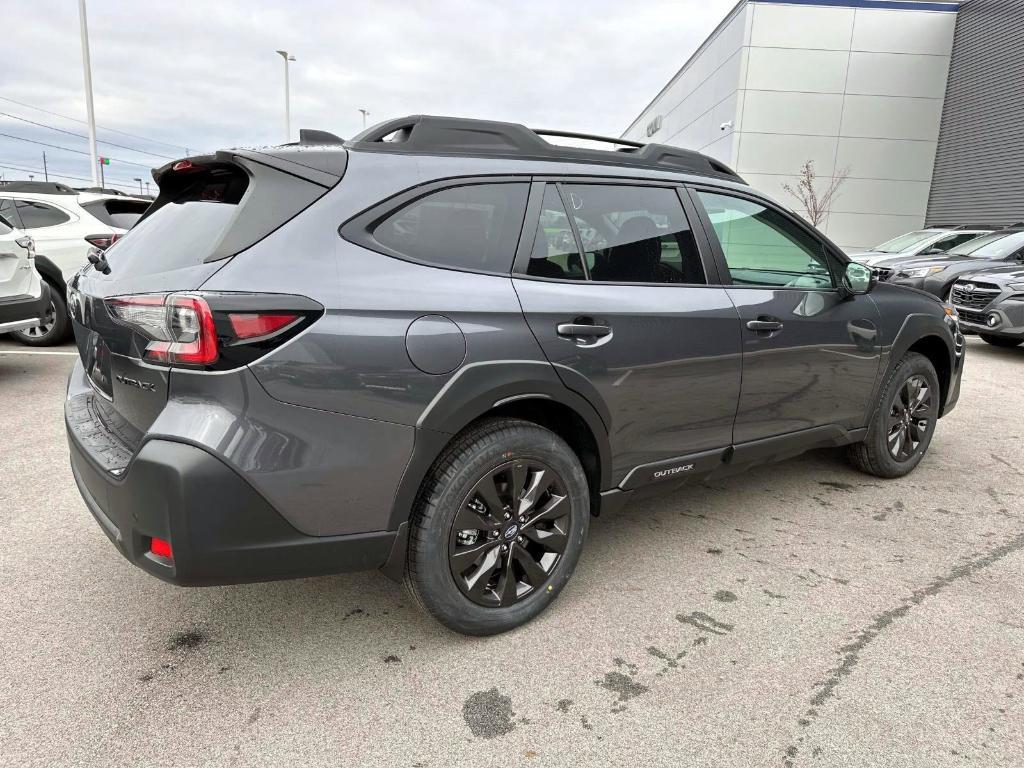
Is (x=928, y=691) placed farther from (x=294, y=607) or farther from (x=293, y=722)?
(x=294, y=607)

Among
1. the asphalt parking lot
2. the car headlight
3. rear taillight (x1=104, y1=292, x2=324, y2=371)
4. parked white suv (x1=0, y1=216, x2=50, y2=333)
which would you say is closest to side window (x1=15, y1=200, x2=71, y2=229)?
parked white suv (x1=0, y1=216, x2=50, y2=333)

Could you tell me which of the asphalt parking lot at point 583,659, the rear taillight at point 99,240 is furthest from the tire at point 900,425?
the rear taillight at point 99,240

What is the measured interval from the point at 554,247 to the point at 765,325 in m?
1.14

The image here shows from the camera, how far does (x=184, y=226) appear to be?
7.59 ft

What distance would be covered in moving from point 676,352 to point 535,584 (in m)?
1.06

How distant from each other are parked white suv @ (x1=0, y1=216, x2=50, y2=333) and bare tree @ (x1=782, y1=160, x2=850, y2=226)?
22.1 meters

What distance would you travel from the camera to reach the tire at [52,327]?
287 inches

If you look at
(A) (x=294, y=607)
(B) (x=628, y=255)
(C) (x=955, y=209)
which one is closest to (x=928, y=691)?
(B) (x=628, y=255)

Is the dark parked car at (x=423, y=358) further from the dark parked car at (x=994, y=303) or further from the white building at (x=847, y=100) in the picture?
the white building at (x=847, y=100)

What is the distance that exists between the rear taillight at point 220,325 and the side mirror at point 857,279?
9.19 ft

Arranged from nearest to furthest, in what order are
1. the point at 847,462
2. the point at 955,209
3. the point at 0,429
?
the point at 847,462 < the point at 0,429 < the point at 955,209

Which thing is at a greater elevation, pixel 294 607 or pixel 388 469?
pixel 388 469

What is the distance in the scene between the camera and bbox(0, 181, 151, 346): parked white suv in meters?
7.33

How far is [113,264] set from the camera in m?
2.46
